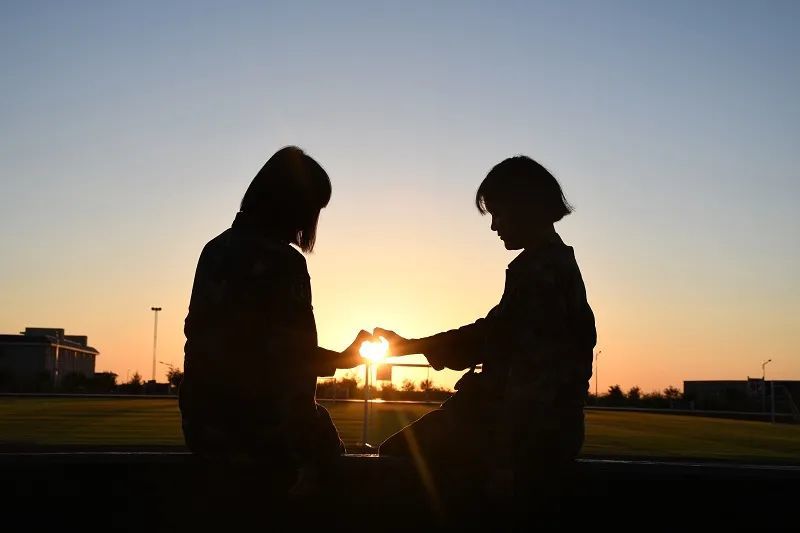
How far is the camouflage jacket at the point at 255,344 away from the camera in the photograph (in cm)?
277

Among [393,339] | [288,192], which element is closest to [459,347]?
[393,339]

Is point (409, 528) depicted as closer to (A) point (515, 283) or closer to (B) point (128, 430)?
(A) point (515, 283)

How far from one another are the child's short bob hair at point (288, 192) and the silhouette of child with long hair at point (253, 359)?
0.27 ft

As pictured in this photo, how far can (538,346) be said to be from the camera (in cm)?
282

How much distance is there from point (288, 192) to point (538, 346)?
858mm

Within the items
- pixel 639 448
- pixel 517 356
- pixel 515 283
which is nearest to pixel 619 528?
pixel 517 356

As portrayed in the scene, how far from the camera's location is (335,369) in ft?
9.89

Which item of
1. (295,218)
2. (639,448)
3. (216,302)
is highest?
(295,218)

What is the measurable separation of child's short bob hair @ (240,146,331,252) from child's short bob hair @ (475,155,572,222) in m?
0.55

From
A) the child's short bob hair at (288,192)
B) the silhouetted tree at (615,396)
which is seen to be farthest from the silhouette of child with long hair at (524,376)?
the silhouetted tree at (615,396)

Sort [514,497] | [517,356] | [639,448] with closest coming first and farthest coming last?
[514,497]
[517,356]
[639,448]

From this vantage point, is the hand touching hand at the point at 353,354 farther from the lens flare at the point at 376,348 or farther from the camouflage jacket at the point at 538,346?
the camouflage jacket at the point at 538,346

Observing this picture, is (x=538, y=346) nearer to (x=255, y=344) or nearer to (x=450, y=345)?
(x=450, y=345)

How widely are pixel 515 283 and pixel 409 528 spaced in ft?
2.52
